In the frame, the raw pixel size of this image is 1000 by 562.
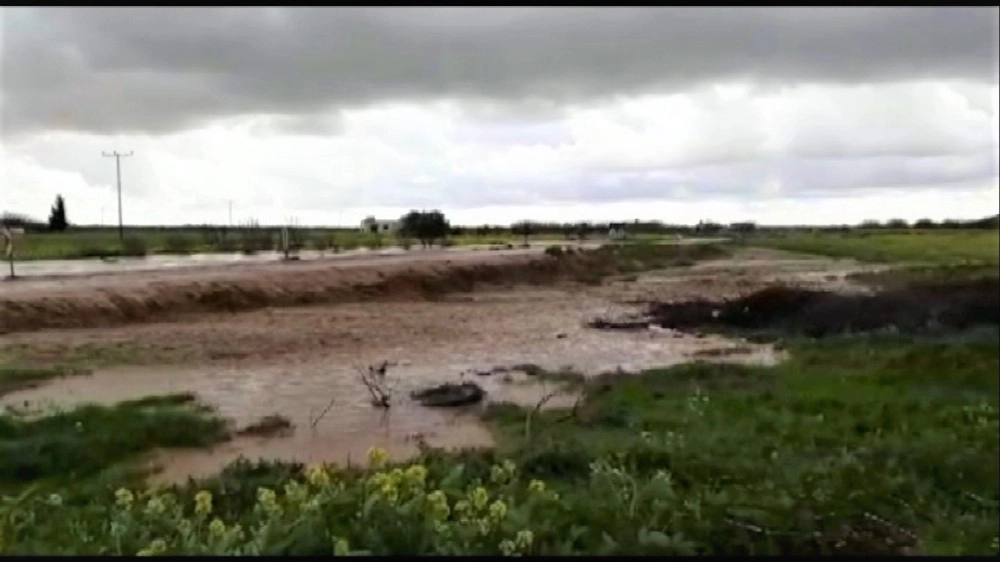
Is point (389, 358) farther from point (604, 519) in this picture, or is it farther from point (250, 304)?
point (604, 519)

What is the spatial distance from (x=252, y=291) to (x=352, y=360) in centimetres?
989

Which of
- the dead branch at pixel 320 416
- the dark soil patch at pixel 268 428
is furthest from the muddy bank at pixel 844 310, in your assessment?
the dark soil patch at pixel 268 428

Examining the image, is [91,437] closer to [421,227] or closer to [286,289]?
[286,289]

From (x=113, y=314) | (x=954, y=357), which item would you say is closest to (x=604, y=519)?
(x=954, y=357)

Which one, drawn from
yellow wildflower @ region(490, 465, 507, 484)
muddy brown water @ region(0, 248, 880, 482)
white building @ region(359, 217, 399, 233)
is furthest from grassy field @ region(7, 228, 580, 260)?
yellow wildflower @ region(490, 465, 507, 484)

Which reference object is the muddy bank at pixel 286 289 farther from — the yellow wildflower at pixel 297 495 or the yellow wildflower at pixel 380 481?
the yellow wildflower at pixel 380 481

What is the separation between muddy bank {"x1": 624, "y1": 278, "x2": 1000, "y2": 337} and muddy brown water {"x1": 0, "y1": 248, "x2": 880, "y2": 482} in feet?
4.21

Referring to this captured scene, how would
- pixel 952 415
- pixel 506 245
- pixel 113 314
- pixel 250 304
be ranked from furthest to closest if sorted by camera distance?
pixel 506 245
pixel 250 304
pixel 113 314
pixel 952 415

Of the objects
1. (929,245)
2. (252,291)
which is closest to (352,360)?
(929,245)

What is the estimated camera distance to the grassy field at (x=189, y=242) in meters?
37.4

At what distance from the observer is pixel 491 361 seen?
15484mm

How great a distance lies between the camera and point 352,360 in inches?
607

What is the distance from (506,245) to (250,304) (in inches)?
1125

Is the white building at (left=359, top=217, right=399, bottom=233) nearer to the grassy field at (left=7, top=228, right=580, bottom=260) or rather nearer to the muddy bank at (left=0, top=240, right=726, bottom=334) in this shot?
the muddy bank at (left=0, top=240, right=726, bottom=334)
